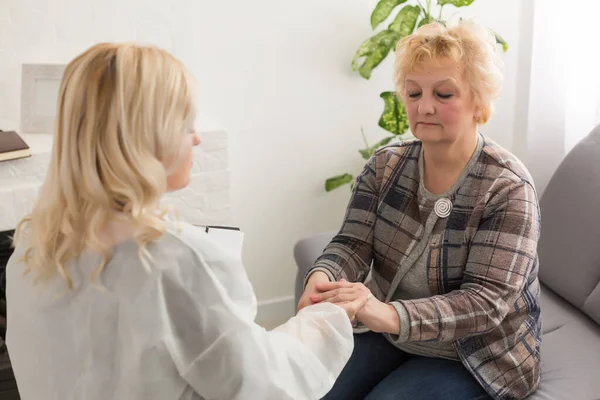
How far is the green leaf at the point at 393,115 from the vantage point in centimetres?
248

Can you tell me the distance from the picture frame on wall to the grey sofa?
90 cm

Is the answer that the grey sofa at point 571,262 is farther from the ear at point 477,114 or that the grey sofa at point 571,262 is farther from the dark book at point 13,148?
the dark book at point 13,148

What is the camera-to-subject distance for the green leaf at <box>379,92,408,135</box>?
8.13 feet

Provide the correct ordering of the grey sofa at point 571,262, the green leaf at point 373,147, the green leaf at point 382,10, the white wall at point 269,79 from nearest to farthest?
the grey sofa at point 571,262, the white wall at point 269,79, the green leaf at point 382,10, the green leaf at point 373,147

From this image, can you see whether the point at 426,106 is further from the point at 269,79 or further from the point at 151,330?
the point at 269,79

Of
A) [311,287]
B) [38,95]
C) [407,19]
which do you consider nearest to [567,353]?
[311,287]

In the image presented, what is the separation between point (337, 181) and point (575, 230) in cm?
97

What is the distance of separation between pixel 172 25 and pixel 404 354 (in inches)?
52.3

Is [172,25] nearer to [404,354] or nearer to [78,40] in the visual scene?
[78,40]

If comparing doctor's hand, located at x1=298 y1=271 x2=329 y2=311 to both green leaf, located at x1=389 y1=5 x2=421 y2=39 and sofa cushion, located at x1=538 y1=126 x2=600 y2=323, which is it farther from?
green leaf, located at x1=389 y1=5 x2=421 y2=39

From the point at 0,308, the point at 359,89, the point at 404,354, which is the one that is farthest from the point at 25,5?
the point at 404,354

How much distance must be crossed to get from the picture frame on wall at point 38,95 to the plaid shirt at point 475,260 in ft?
3.52

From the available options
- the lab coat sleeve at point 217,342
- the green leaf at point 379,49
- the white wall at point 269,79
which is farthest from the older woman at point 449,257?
the white wall at point 269,79

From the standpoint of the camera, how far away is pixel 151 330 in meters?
1.02
